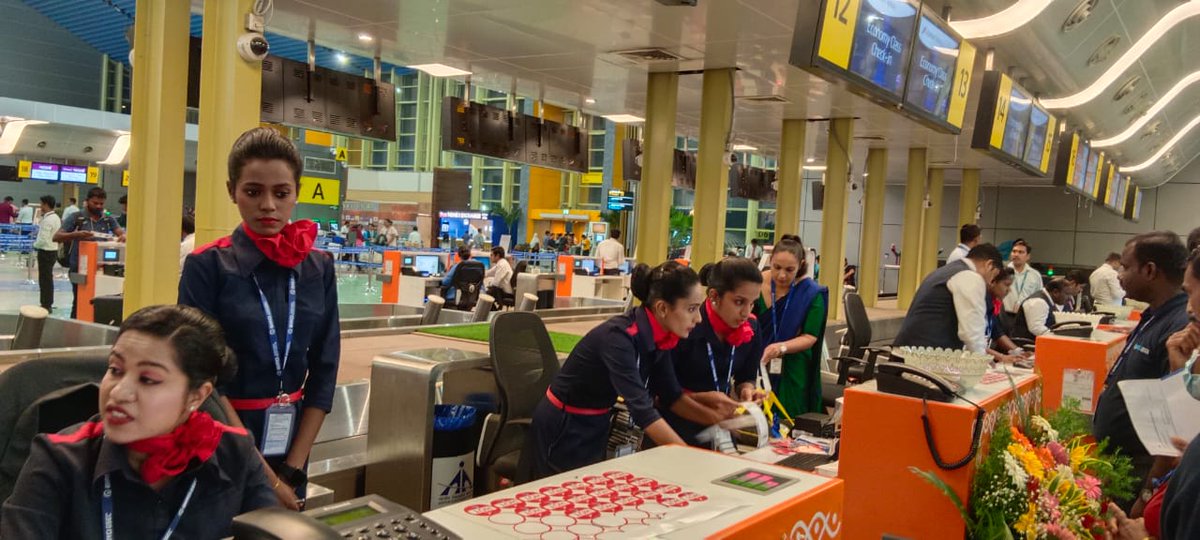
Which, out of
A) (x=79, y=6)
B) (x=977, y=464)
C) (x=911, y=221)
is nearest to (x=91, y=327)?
(x=977, y=464)

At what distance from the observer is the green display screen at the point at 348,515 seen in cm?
123

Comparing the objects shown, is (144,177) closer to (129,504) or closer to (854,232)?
(129,504)

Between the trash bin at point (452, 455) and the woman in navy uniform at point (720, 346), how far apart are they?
96 centimetres

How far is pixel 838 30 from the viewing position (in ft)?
14.8

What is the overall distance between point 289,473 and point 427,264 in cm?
1411

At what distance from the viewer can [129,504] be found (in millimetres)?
1491

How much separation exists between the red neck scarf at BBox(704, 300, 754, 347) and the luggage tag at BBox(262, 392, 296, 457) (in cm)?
163

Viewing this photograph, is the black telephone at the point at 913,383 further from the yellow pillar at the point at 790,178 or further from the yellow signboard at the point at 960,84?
the yellow pillar at the point at 790,178

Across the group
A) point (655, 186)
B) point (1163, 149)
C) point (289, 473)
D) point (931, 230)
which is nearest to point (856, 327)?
point (655, 186)

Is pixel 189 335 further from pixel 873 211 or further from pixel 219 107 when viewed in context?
pixel 873 211

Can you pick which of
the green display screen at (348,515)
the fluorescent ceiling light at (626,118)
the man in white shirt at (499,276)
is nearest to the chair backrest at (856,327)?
the green display screen at (348,515)

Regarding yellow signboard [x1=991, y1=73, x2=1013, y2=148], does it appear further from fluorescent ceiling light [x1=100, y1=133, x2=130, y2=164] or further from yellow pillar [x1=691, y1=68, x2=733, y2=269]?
fluorescent ceiling light [x1=100, y1=133, x2=130, y2=164]

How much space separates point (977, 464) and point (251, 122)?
5.09m

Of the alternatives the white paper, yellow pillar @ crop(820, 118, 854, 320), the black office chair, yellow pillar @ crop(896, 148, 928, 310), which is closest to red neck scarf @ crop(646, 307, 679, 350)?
the black office chair
